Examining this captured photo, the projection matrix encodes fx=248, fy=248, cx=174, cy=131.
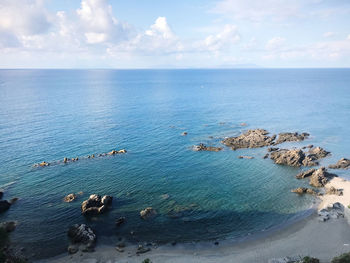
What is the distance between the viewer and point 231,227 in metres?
46.0

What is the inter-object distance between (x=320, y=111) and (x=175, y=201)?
12276cm

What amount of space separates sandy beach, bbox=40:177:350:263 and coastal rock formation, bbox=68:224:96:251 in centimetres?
160

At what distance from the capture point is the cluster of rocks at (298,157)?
7238cm

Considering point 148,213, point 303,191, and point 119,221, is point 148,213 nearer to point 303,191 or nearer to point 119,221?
point 119,221

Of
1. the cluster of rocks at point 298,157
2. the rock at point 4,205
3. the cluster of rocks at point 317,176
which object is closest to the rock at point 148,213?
the rock at point 4,205

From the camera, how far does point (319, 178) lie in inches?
2403

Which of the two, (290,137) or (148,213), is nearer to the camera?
(148,213)

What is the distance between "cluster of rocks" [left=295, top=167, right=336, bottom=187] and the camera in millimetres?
60372

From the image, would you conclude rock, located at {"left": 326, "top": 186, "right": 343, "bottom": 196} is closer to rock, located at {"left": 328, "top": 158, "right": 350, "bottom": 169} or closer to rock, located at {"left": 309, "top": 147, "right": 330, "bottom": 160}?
rock, located at {"left": 328, "top": 158, "right": 350, "bottom": 169}

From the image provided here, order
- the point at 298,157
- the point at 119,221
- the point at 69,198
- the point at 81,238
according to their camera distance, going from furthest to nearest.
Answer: the point at 298,157 < the point at 69,198 < the point at 119,221 < the point at 81,238

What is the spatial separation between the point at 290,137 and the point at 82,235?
79.8 m

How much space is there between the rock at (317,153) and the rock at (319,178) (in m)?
14.4

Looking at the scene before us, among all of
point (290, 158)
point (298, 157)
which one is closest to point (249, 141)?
point (290, 158)

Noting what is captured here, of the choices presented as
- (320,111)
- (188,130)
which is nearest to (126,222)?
(188,130)
